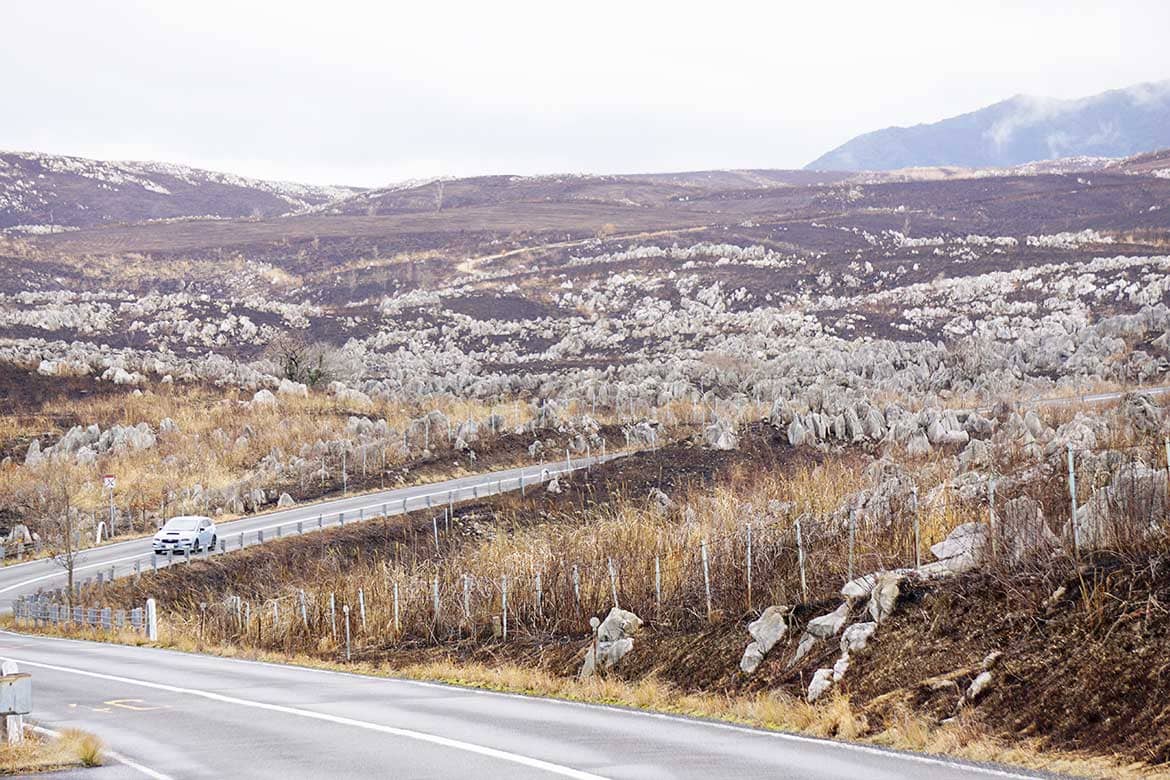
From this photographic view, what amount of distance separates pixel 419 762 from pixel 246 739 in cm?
303

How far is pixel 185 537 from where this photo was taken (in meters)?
40.5

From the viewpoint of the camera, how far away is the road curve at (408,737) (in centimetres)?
1105

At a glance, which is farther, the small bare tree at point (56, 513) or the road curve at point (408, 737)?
the small bare tree at point (56, 513)

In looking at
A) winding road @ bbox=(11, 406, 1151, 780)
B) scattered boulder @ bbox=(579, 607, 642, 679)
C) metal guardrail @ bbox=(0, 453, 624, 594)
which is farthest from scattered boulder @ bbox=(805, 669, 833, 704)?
metal guardrail @ bbox=(0, 453, 624, 594)

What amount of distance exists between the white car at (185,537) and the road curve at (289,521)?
0.50 m

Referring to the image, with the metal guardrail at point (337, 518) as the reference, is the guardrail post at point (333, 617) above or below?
above

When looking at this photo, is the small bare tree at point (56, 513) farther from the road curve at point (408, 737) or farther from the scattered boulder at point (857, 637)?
the scattered boulder at point (857, 637)

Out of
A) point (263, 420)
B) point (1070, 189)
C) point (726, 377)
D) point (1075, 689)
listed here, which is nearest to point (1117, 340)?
point (726, 377)

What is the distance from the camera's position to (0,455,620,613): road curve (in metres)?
40.5

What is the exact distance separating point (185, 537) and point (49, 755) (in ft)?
94.9

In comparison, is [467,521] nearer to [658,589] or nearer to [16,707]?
[658,589]

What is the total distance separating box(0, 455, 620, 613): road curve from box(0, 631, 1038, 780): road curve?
2098 cm

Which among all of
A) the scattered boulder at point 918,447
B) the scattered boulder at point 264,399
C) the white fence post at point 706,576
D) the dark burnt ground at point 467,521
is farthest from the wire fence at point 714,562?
the scattered boulder at point 264,399

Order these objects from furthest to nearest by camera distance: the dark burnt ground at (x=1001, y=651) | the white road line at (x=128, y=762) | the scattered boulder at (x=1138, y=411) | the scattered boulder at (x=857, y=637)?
the scattered boulder at (x=1138, y=411) < the scattered boulder at (x=857, y=637) < the white road line at (x=128, y=762) < the dark burnt ground at (x=1001, y=651)
